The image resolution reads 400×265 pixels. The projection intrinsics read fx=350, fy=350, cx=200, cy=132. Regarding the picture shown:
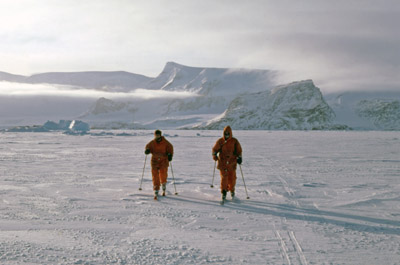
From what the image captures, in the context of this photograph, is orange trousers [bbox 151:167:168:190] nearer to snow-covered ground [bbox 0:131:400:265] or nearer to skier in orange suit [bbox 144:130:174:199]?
skier in orange suit [bbox 144:130:174:199]

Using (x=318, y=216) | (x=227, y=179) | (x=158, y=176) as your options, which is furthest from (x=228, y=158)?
(x=318, y=216)

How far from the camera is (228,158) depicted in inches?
339

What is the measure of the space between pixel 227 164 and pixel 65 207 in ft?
12.5

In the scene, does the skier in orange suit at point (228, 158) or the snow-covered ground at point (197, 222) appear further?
the skier in orange suit at point (228, 158)

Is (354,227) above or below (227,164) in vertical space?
below

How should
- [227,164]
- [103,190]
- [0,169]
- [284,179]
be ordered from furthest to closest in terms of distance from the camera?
[0,169]
[284,179]
[103,190]
[227,164]

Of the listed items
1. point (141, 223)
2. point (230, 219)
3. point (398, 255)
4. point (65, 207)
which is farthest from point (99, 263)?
point (398, 255)

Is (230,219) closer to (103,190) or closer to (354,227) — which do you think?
(354,227)

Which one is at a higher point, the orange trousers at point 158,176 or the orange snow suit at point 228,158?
the orange snow suit at point 228,158

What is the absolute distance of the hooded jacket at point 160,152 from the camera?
902 centimetres

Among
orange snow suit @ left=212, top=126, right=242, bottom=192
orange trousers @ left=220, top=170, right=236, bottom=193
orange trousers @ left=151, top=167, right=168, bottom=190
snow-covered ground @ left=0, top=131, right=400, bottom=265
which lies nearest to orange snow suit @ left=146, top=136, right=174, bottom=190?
orange trousers @ left=151, top=167, right=168, bottom=190

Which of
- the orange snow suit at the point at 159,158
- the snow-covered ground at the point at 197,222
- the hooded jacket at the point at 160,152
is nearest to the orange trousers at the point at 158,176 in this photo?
the orange snow suit at the point at 159,158

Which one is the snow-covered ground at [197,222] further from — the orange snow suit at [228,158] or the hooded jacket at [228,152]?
the hooded jacket at [228,152]

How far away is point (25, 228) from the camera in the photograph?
6.02m
